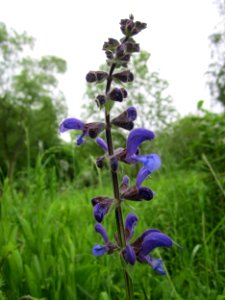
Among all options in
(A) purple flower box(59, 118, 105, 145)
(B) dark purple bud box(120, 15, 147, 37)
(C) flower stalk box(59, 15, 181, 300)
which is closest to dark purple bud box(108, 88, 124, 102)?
(C) flower stalk box(59, 15, 181, 300)

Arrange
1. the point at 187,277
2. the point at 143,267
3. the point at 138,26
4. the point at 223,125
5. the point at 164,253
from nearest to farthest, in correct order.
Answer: the point at 138,26, the point at 187,277, the point at 143,267, the point at 164,253, the point at 223,125

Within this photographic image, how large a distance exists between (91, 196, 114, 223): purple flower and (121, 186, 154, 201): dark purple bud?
6cm

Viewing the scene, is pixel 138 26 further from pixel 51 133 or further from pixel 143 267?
pixel 51 133

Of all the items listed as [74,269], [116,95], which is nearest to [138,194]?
[116,95]

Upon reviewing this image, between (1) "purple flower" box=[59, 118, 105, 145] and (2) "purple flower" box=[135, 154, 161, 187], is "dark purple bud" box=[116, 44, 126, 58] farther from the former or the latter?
(2) "purple flower" box=[135, 154, 161, 187]

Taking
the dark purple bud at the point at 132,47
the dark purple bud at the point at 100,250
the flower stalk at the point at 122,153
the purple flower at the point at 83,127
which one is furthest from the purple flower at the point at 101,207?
the dark purple bud at the point at 132,47

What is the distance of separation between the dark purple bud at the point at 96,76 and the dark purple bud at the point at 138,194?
0.42m

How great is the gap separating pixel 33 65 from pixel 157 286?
109ft

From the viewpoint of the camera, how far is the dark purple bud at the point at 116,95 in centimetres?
133

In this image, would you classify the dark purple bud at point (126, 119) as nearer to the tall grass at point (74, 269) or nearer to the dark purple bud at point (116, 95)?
the dark purple bud at point (116, 95)

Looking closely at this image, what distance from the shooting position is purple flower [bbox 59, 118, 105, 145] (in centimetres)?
136

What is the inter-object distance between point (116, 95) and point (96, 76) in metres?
0.11

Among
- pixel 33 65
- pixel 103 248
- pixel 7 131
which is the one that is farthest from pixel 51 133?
pixel 103 248

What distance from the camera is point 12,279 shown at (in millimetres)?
2070
